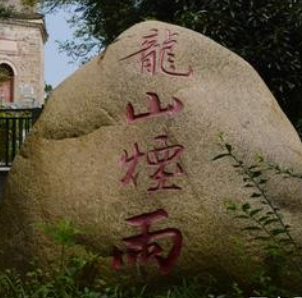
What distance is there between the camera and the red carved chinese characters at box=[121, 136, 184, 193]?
173 inches

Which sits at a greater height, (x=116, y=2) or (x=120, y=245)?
(x=116, y=2)

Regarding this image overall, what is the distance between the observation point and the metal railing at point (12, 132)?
383 inches

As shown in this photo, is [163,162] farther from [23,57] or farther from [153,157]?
[23,57]

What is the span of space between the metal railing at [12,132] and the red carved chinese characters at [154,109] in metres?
5.17

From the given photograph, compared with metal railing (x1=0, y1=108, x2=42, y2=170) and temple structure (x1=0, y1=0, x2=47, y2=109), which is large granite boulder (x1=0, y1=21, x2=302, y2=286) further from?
temple structure (x1=0, y1=0, x2=47, y2=109)

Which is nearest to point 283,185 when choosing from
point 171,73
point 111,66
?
point 171,73

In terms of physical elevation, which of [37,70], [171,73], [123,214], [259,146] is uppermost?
[37,70]

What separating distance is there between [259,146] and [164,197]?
1.72ft

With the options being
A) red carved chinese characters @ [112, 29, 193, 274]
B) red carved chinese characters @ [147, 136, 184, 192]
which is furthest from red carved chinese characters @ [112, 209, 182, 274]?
red carved chinese characters @ [147, 136, 184, 192]

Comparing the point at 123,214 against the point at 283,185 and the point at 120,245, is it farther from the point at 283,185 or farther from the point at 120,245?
the point at 283,185

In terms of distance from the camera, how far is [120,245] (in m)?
4.33

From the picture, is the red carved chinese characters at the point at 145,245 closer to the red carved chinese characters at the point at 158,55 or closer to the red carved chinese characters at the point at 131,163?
the red carved chinese characters at the point at 131,163

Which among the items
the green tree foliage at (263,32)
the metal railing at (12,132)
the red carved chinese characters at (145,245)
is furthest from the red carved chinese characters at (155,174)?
the metal railing at (12,132)

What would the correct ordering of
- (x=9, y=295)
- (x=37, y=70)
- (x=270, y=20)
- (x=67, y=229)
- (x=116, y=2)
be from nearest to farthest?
(x=67, y=229) → (x=9, y=295) → (x=270, y=20) → (x=116, y=2) → (x=37, y=70)
